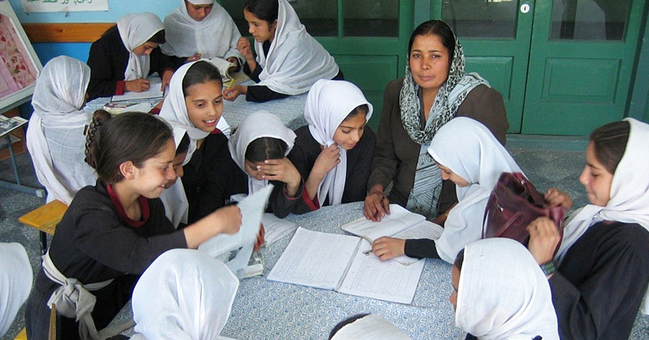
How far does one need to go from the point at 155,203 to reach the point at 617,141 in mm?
1341

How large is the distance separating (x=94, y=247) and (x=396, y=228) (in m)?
0.96

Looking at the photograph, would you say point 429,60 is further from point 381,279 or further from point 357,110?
point 381,279

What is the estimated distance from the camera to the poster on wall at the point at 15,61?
4027mm

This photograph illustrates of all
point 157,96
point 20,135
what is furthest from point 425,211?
point 20,135

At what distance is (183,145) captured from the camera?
2025 millimetres

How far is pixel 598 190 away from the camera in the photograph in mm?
1396

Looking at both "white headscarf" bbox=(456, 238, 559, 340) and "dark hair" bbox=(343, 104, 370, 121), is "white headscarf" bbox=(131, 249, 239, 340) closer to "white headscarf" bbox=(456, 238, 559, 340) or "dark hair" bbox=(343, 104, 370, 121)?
"white headscarf" bbox=(456, 238, 559, 340)

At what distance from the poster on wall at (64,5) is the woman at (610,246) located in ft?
13.2

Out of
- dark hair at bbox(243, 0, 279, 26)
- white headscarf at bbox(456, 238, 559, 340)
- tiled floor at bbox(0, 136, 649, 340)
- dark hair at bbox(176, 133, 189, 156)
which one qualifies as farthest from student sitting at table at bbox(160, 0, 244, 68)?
white headscarf at bbox(456, 238, 559, 340)

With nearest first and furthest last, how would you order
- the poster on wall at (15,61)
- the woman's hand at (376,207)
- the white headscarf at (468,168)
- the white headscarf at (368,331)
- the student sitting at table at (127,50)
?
the white headscarf at (368,331)
the white headscarf at (468,168)
the woman's hand at (376,207)
the student sitting at table at (127,50)
the poster on wall at (15,61)

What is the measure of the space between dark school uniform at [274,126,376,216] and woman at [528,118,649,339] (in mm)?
1087

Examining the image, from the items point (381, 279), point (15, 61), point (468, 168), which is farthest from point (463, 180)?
point (15, 61)

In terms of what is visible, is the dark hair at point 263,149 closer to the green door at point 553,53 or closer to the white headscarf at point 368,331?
the white headscarf at point 368,331

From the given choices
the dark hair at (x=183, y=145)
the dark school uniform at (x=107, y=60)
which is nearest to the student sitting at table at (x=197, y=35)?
the dark school uniform at (x=107, y=60)
